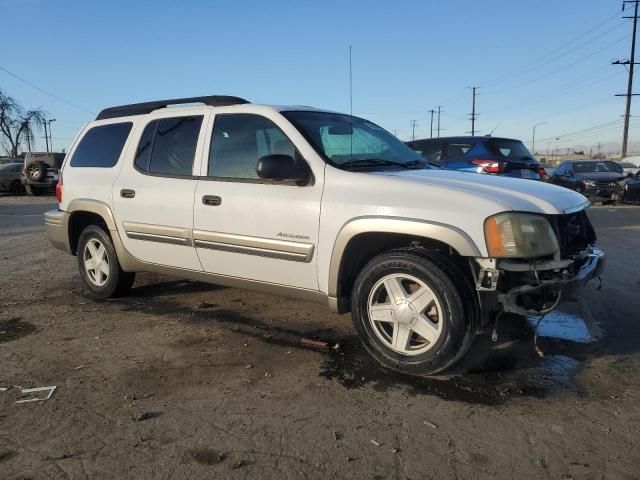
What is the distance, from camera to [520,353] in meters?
3.95

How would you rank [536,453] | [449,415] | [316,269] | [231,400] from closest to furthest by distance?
1. [536,453]
2. [449,415]
3. [231,400]
4. [316,269]

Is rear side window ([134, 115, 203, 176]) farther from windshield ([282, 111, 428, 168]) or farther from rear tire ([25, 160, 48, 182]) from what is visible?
rear tire ([25, 160, 48, 182])

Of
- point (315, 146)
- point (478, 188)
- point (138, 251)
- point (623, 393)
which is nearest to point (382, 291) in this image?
point (478, 188)

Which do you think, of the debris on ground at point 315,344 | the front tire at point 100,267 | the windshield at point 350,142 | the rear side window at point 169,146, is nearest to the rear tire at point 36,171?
the front tire at point 100,267

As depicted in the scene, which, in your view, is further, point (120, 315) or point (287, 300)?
point (287, 300)

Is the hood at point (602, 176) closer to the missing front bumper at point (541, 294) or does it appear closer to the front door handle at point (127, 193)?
the missing front bumper at point (541, 294)

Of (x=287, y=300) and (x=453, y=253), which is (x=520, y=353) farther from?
(x=287, y=300)

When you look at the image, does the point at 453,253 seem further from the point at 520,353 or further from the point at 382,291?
the point at 520,353

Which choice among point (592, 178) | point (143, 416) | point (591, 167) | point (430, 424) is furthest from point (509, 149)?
point (591, 167)

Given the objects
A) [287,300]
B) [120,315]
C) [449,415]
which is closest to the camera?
[449,415]

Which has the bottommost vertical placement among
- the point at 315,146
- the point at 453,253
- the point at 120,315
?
the point at 120,315

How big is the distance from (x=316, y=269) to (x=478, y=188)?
1.26 meters

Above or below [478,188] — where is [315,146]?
above

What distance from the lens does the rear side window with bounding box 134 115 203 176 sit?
4.65 meters
